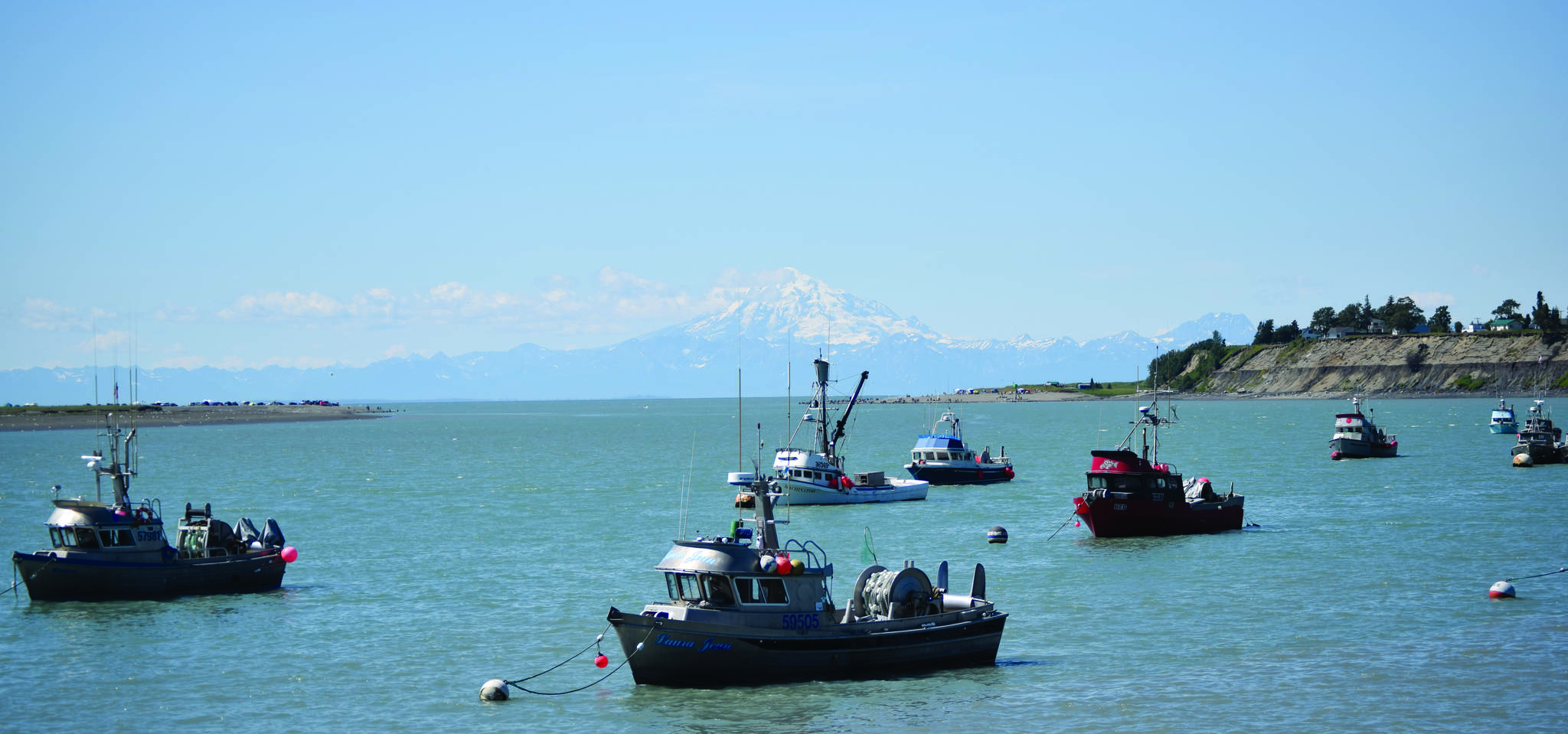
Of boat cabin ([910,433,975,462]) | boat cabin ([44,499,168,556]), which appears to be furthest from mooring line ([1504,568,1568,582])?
boat cabin ([910,433,975,462])

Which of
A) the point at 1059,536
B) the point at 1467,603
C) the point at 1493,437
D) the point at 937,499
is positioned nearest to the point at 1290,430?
the point at 1493,437

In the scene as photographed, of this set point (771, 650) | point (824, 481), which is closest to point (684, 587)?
point (771, 650)

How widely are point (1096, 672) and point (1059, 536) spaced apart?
99.5ft

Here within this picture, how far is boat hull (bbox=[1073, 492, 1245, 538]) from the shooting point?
64875mm

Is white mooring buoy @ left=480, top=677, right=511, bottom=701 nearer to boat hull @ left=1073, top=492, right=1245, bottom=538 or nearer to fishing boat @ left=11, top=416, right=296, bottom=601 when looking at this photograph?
fishing boat @ left=11, top=416, right=296, bottom=601

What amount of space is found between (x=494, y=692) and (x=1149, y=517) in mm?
39588

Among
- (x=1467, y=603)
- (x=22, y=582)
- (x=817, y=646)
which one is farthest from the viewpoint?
(x=22, y=582)

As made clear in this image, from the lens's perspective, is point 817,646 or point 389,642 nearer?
point 817,646

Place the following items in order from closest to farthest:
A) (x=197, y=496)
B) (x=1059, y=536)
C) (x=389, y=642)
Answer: (x=389, y=642) < (x=1059, y=536) < (x=197, y=496)

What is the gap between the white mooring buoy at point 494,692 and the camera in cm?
3472

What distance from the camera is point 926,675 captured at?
36188 mm

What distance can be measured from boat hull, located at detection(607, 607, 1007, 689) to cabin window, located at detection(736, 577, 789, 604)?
0.73m

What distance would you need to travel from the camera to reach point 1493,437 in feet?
496

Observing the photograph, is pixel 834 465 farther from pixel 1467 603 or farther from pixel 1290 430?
pixel 1290 430
